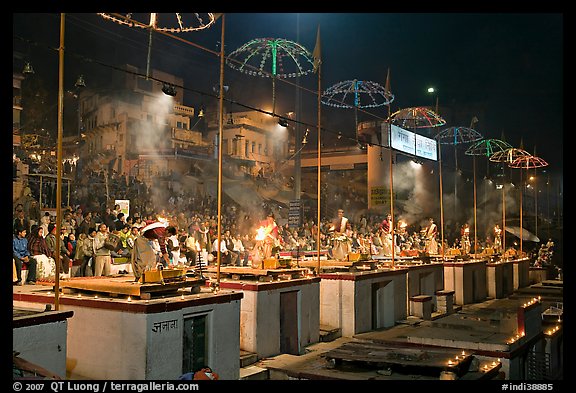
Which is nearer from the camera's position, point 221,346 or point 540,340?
point 221,346

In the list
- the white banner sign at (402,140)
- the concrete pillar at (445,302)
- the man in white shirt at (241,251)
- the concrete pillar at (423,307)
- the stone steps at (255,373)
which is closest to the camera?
the stone steps at (255,373)

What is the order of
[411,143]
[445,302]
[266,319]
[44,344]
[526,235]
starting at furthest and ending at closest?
1. [526,235]
2. [411,143]
3. [445,302]
4. [266,319]
5. [44,344]

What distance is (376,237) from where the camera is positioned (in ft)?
87.8

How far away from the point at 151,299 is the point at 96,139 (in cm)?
1877

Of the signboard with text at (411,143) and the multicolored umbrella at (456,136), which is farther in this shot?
the signboard with text at (411,143)

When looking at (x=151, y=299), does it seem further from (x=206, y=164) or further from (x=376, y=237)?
(x=206, y=164)

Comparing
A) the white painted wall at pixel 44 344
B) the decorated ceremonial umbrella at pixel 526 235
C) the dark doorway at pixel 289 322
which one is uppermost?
the decorated ceremonial umbrella at pixel 526 235

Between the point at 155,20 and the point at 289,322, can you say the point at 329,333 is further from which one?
the point at 155,20

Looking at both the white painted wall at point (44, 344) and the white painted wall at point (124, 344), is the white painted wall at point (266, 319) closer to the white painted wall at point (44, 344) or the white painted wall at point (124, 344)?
the white painted wall at point (124, 344)

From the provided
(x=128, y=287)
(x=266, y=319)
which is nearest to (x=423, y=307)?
(x=266, y=319)

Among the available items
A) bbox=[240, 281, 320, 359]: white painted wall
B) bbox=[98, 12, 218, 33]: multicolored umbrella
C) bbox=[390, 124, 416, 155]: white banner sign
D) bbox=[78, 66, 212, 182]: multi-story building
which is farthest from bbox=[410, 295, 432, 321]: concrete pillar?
bbox=[390, 124, 416, 155]: white banner sign

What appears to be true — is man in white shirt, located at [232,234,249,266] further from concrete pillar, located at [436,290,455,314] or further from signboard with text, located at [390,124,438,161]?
signboard with text, located at [390,124,438,161]

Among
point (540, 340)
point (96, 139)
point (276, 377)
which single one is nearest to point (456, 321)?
point (540, 340)

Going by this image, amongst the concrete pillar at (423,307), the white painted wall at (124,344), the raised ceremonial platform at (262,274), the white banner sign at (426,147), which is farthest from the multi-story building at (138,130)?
the white painted wall at (124,344)
